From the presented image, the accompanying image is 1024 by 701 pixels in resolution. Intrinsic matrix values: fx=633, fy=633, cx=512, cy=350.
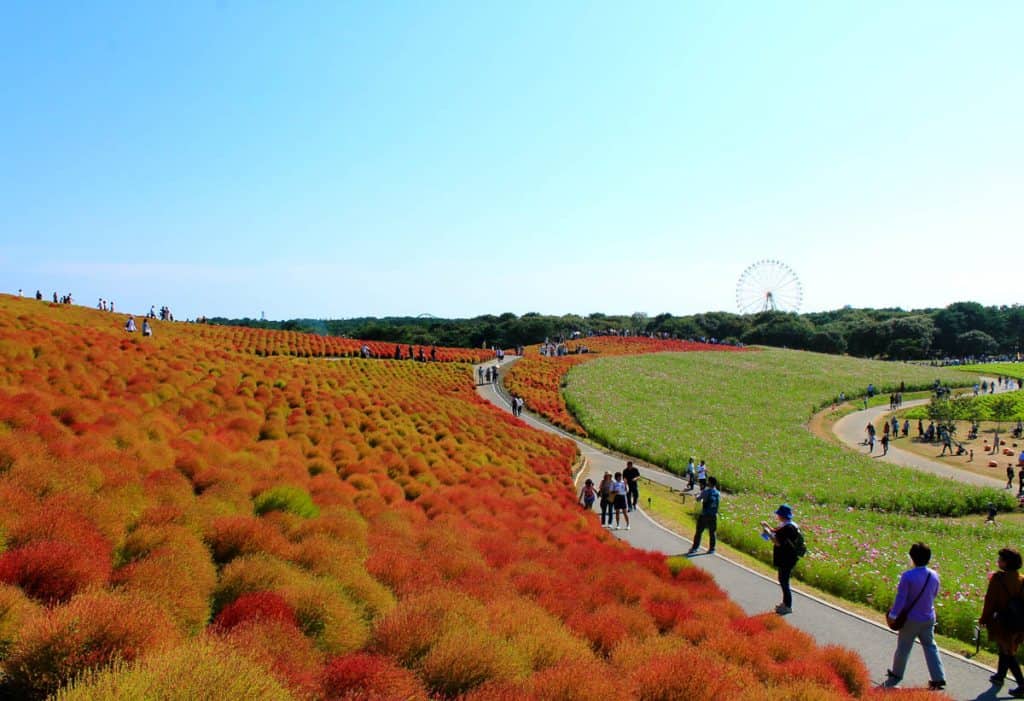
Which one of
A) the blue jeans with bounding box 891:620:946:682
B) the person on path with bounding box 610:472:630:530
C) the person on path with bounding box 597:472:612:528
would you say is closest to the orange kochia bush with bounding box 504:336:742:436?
the person on path with bounding box 597:472:612:528

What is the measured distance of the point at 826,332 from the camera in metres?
118

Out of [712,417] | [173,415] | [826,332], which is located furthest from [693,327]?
[173,415]

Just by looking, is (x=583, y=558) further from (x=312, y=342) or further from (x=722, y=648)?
(x=312, y=342)

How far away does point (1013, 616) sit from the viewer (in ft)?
24.0

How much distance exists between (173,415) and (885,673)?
1384cm

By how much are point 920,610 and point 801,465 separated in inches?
1115

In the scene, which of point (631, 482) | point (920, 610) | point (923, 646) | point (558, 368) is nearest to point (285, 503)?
point (920, 610)

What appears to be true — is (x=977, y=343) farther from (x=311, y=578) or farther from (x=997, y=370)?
(x=311, y=578)

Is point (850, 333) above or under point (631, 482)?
above

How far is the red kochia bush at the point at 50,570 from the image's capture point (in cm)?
495

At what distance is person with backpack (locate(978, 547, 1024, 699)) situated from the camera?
733 cm

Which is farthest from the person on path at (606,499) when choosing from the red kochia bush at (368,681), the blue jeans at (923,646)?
the red kochia bush at (368,681)

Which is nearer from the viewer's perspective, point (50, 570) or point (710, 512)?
point (50, 570)

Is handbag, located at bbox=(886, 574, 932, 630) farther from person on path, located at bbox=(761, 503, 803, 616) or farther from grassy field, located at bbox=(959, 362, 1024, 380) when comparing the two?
grassy field, located at bbox=(959, 362, 1024, 380)
